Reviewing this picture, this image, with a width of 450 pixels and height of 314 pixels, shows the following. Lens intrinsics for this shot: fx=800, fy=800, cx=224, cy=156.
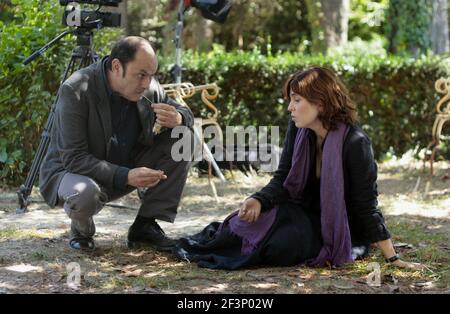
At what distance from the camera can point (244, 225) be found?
4375 mm

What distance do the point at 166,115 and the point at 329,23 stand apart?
32.4 feet

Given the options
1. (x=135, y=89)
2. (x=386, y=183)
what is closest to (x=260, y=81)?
(x=386, y=183)

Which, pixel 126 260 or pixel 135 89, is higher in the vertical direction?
pixel 135 89

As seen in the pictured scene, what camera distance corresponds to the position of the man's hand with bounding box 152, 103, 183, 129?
4.49 meters

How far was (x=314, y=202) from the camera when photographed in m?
4.48

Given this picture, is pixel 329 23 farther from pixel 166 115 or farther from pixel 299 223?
pixel 299 223

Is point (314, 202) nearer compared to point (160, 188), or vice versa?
point (314, 202)

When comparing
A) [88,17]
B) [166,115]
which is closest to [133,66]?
[166,115]

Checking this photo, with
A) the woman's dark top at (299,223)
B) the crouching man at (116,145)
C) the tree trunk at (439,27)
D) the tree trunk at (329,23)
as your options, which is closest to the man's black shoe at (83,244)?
the crouching man at (116,145)

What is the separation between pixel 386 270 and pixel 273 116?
196 inches

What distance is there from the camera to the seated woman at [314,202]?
4184 mm

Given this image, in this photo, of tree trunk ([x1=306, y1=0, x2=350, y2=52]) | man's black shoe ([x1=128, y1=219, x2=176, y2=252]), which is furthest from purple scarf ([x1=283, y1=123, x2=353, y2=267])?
tree trunk ([x1=306, y1=0, x2=350, y2=52])

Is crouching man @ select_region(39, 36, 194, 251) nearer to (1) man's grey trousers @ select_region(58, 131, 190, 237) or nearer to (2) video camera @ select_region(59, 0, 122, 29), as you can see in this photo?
(1) man's grey trousers @ select_region(58, 131, 190, 237)
